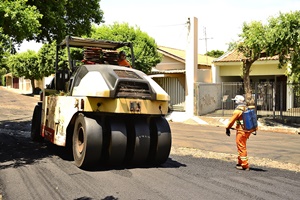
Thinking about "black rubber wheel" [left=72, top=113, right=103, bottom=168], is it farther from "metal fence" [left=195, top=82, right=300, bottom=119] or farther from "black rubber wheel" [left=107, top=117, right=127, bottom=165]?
"metal fence" [left=195, top=82, right=300, bottom=119]

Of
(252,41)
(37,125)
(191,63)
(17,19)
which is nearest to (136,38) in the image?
(191,63)

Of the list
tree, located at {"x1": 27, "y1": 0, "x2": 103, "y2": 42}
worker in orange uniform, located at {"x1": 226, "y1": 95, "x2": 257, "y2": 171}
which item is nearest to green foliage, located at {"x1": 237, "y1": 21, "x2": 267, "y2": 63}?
tree, located at {"x1": 27, "y1": 0, "x2": 103, "y2": 42}

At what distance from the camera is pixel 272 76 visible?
25.7 meters

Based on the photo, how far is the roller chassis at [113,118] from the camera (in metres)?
6.89

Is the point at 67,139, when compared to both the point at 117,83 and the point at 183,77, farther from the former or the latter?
the point at 183,77

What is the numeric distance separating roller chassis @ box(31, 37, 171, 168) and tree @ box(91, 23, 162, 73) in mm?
13898

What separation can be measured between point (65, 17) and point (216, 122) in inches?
440

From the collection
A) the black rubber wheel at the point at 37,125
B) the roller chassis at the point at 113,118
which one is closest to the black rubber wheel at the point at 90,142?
the roller chassis at the point at 113,118

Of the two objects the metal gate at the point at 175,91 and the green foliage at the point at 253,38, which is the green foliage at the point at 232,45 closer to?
A: the green foliage at the point at 253,38

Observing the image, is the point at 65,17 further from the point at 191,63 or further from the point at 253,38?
the point at 191,63

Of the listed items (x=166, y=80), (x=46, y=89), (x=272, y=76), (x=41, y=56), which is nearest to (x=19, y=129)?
(x=46, y=89)

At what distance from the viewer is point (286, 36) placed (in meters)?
16.4

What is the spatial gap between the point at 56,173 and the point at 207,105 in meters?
16.6

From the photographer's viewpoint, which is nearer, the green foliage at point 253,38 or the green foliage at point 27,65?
the green foliage at point 253,38
